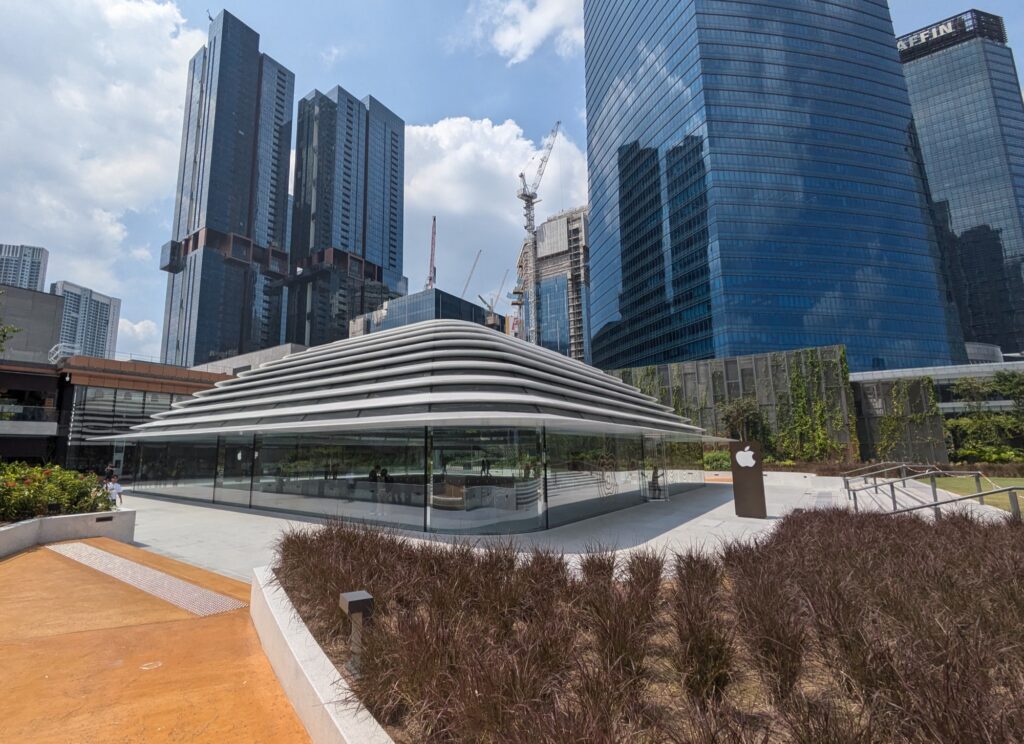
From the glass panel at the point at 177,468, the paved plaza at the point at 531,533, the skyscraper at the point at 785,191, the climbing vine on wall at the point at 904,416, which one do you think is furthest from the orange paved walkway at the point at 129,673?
the skyscraper at the point at 785,191

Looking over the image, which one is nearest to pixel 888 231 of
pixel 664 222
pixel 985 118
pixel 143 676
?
pixel 664 222

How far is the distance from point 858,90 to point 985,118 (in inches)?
3432

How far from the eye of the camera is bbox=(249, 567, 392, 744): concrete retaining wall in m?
3.35

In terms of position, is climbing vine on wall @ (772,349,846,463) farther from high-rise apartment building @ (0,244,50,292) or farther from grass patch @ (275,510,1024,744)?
high-rise apartment building @ (0,244,50,292)

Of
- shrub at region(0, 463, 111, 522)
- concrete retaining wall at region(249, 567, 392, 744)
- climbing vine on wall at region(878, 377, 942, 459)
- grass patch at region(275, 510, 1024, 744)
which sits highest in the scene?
climbing vine on wall at region(878, 377, 942, 459)

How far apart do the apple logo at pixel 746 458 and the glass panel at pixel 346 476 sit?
1082 centimetres

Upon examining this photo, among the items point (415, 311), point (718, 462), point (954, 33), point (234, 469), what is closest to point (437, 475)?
point (234, 469)

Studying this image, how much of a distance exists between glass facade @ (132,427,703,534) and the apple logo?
460 centimetres

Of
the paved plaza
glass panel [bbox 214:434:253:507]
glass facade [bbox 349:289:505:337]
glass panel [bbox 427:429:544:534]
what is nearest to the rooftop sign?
glass facade [bbox 349:289:505:337]

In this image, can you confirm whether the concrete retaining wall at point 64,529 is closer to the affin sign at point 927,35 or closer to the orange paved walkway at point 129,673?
the orange paved walkway at point 129,673

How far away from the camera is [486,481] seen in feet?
46.2

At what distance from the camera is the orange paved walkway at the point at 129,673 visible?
13.7 feet

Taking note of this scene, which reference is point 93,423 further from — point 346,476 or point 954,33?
point 954,33

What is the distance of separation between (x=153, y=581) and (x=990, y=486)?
95.7 ft
